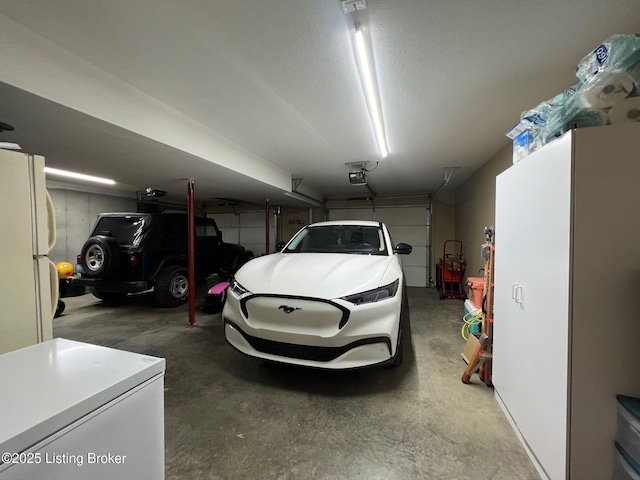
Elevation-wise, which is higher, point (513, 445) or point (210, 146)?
point (210, 146)

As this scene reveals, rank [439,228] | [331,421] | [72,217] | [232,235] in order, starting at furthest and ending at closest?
[232,235], [439,228], [72,217], [331,421]

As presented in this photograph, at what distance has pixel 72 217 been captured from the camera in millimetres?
6105

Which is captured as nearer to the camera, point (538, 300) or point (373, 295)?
point (538, 300)

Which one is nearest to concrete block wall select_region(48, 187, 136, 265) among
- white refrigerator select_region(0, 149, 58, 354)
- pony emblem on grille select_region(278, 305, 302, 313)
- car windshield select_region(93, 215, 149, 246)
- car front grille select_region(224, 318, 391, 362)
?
car windshield select_region(93, 215, 149, 246)

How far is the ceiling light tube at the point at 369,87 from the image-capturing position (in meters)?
1.54

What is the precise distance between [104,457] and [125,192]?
7.98 m

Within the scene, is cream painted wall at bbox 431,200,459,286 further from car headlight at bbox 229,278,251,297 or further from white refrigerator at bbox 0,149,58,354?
white refrigerator at bbox 0,149,58,354

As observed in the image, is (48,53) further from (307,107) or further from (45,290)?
(307,107)

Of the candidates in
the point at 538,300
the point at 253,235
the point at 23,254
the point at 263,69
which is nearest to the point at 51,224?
the point at 23,254

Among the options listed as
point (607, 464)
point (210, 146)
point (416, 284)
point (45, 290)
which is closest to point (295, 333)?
point (45, 290)

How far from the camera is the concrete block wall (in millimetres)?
5855

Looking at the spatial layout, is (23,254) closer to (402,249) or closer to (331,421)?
(331,421)

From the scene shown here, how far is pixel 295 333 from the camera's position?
6.36ft

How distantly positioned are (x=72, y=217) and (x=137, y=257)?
149 inches
